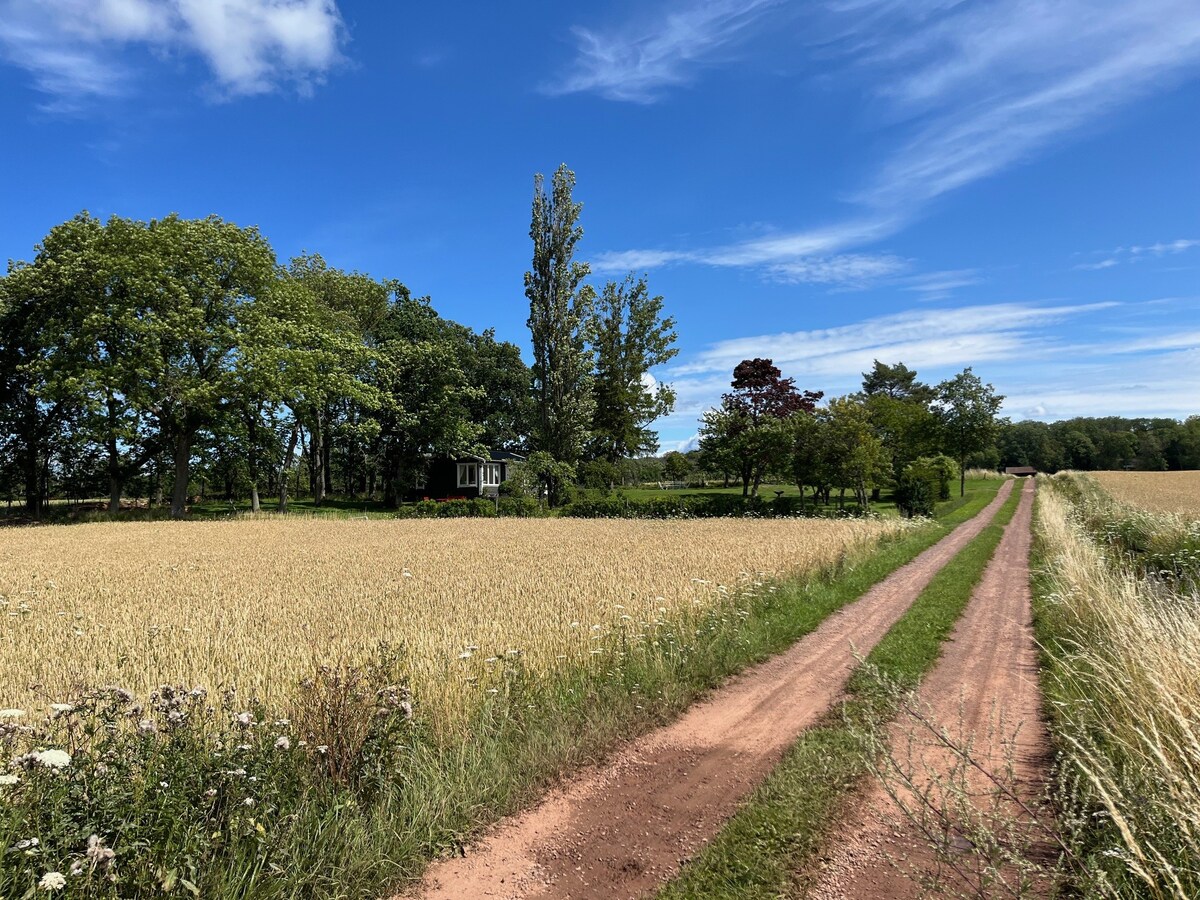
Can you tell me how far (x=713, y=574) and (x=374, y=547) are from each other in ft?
39.7

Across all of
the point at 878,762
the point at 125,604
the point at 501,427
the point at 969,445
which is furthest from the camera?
the point at 501,427

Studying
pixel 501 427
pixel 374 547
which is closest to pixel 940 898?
pixel 374 547

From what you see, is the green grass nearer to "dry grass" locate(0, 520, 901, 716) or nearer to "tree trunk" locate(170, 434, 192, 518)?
"dry grass" locate(0, 520, 901, 716)

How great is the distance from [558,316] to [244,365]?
61.9 feet

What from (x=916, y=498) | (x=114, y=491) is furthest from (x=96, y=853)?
(x=114, y=491)

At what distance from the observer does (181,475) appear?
113ft

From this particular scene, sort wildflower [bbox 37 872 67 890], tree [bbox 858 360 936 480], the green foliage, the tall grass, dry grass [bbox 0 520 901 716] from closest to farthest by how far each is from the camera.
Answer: wildflower [bbox 37 872 67 890] → the tall grass → dry grass [bbox 0 520 901 716] → the green foliage → tree [bbox 858 360 936 480]

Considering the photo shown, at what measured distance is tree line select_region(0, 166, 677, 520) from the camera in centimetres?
3089

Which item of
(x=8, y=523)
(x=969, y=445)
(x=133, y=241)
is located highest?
(x=133, y=241)

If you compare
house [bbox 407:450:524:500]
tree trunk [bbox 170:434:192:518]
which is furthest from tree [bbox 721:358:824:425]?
tree trunk [bbox 170:434:192:518]

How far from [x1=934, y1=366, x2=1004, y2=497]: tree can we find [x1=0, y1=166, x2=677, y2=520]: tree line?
2334 centimetres

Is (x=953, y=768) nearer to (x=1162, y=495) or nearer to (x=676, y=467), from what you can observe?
(x=1162, y=495)

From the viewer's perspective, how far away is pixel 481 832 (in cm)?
427

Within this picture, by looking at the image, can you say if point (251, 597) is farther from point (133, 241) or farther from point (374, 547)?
point (133, 241)
